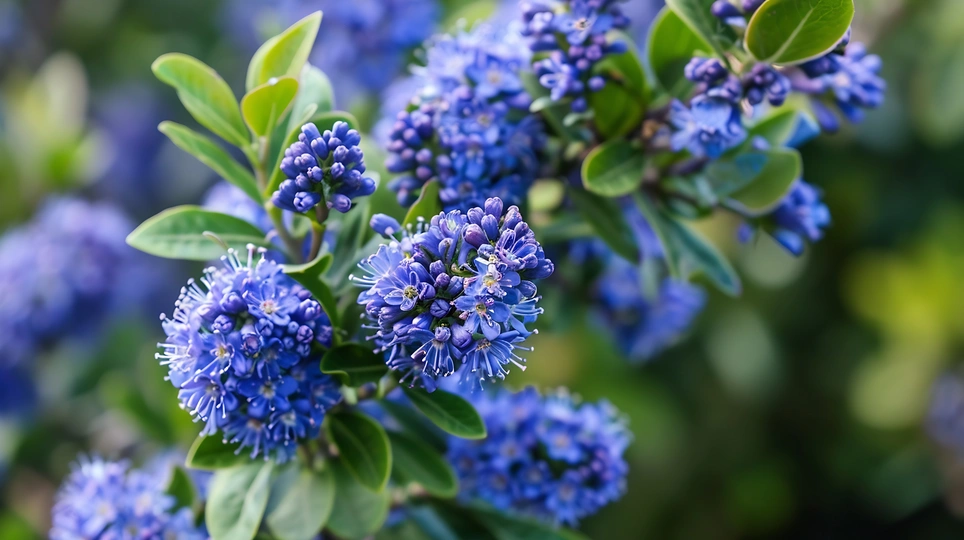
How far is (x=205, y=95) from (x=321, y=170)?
1.92ft

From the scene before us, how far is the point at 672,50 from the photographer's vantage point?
95.3 inches

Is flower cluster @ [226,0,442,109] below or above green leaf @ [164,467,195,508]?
above

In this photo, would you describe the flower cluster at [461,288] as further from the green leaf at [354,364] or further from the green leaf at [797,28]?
the green leaf at [797,28]

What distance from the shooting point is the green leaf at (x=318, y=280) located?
1977 millimetres

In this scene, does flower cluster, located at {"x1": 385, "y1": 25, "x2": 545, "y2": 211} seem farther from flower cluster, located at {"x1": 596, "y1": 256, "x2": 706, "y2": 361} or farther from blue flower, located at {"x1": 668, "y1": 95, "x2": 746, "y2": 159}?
flower cluster, located at {"x1": 596, "y1": 256, "x2": 706, "y2": 361}

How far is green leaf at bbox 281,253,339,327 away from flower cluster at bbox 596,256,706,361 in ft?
4.40

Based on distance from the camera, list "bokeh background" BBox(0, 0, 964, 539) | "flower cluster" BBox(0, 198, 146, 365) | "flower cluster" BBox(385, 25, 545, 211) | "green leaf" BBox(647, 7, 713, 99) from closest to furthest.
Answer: "flower cluster" BBox(385, 25, 545, 211) → "green leaf" BBox(647, 7, 713, 99) → "flower cluster" BBox(0, 198, 146, 365) → "bokeh background" BBox(0, 0, 964, 539)

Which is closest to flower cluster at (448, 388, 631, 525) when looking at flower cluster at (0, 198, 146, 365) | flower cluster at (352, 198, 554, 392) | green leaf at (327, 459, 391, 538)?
green leaf at (327, 459, 391, 538)

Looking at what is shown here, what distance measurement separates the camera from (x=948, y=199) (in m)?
5.07

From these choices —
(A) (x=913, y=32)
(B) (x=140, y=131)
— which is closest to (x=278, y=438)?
(B) (x=140, y=131)

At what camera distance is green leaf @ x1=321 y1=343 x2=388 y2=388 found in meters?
2.01

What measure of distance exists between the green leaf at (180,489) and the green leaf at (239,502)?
0.35 meters

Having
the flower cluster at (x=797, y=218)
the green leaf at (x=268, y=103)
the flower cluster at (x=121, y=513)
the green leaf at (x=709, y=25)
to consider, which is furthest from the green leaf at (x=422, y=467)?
the green leaf at (x=709, y=25)

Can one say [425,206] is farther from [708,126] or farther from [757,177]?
[757,177]
